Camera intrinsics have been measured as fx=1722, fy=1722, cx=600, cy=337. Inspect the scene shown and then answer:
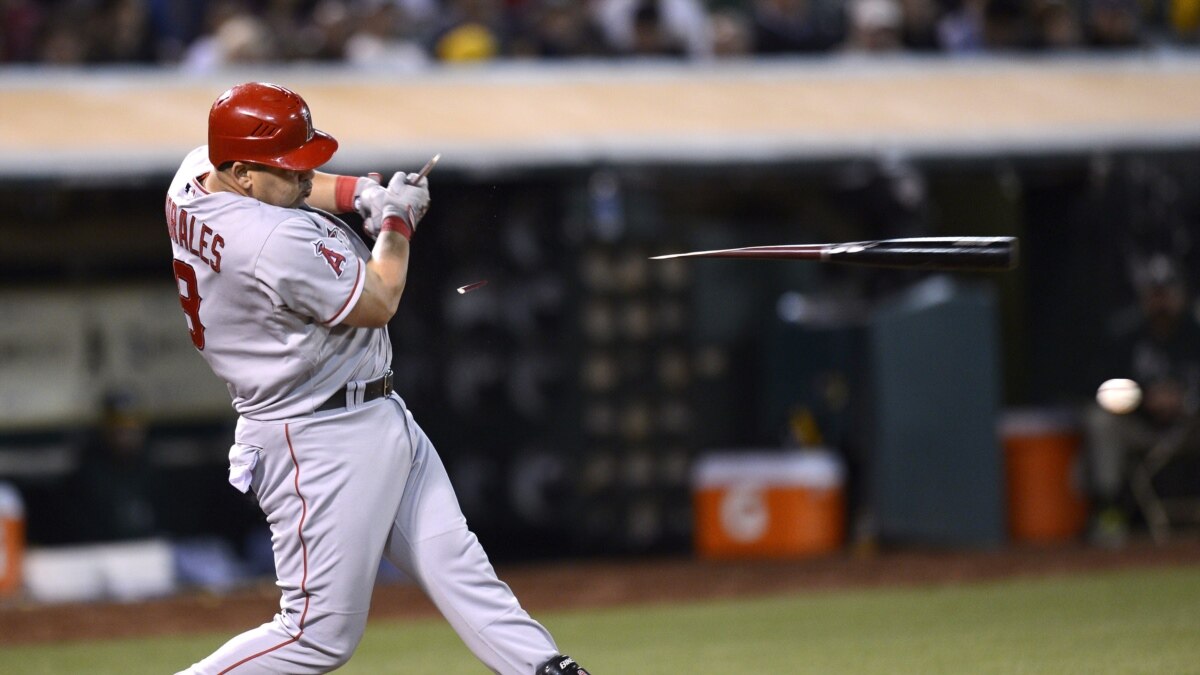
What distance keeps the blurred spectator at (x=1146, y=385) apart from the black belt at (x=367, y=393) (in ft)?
23.1

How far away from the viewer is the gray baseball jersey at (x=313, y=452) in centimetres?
398

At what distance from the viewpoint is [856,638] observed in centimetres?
678

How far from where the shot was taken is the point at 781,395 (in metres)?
10.8

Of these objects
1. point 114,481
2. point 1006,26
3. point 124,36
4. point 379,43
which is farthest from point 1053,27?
point 114,481

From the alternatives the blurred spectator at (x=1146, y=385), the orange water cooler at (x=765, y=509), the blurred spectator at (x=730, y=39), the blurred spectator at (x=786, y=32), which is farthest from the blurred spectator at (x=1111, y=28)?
the orange water cooler at (x=765, y=509)

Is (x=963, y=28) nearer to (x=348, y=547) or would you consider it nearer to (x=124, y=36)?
(x=124, y=36)

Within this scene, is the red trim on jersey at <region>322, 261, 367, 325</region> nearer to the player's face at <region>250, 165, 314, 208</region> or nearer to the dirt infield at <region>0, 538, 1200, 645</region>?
the player's face at <region>250, 165, 314, 208</region>

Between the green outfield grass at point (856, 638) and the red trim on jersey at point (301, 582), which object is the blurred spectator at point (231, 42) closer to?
the green outfield grass at point (856, 638)

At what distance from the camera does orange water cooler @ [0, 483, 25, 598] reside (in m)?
9.20

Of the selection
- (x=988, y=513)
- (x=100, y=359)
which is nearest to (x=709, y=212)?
(x=988, y=513)

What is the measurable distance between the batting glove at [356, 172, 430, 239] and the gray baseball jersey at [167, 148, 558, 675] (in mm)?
103

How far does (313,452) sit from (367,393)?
21 cm

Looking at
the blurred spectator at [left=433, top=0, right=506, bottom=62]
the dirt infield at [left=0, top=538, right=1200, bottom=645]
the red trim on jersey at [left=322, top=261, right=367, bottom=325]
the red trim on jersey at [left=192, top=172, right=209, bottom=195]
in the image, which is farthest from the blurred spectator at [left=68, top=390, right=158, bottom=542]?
the red trim on jersey at [left=322, top=261, right=367, bottom=325]

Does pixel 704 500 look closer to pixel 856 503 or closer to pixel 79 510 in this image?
pixel 856 503
